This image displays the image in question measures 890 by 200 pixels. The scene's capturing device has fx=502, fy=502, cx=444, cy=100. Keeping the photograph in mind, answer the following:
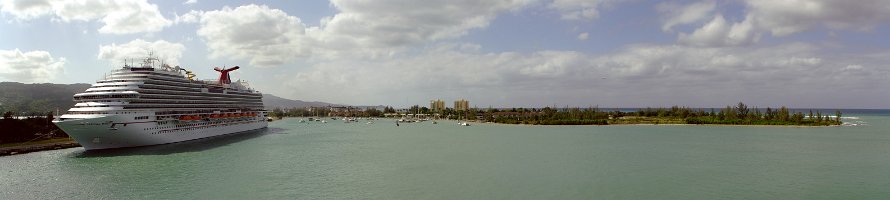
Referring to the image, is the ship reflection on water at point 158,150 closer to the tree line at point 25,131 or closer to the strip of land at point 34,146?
the strip of land at point 34,146

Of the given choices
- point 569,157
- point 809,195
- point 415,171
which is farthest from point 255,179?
point 809,195

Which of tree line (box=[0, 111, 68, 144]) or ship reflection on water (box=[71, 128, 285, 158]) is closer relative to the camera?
ship reflection on water (box=[71, 128, 285, 158])

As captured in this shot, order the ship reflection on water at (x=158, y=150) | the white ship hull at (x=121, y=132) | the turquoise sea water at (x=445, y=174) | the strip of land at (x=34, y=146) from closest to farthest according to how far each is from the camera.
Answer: the turquoise sea water at (x=445, y=174)
the white ship hull at (x=121, y=132)
the ship reflection on water at (x=158, y=150)
the strip of land at (x=34, y=146)

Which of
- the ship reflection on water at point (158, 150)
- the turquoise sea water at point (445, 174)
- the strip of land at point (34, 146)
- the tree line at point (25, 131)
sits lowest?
the turquoise sea water at point (445, 174)

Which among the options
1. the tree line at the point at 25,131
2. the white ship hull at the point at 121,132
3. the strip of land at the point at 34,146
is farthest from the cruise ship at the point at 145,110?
the tree line at the point at 25,131

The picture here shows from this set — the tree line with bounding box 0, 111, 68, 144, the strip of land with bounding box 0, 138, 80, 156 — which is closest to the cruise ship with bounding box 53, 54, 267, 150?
the strip of land with bounding box 0, 138, 80, 156

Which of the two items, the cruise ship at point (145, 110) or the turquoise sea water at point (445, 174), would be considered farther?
the cruise ship at point (145, 110)

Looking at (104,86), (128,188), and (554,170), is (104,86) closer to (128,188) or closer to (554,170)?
(128,188)

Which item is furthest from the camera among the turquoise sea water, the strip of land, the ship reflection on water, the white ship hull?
the strip of land

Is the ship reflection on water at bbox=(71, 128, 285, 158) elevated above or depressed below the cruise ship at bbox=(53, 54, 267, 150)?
below

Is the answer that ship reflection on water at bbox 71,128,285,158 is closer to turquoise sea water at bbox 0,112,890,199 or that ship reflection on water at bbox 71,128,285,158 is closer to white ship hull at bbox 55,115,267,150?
turquoise sea water at bbox 0,112,890,199
